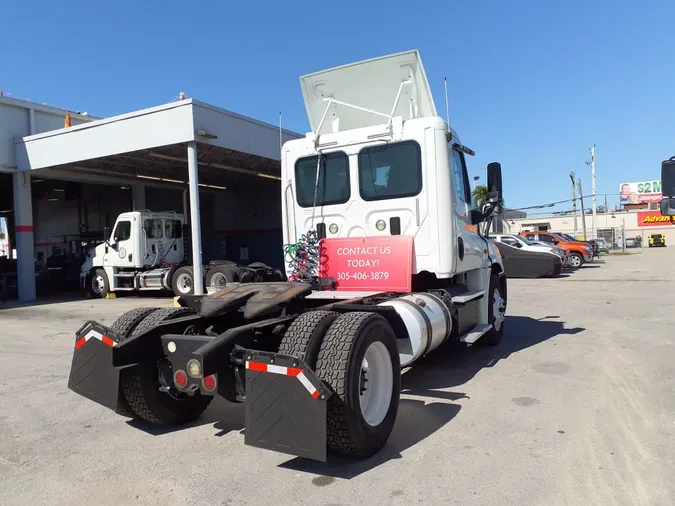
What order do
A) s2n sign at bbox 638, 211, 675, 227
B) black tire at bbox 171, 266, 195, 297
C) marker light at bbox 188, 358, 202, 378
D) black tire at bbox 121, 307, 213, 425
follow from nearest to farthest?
marker light at bbox 188, 358, 202, 378 → black tire at bbox 121, 307, 213, 425 → black tire at bbox 171, 266, 195, 297 → s2n sign at bbox 638, 211, 675, 227

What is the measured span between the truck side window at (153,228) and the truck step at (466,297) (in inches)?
486

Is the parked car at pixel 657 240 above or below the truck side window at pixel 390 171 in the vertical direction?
below

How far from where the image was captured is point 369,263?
20.0ft

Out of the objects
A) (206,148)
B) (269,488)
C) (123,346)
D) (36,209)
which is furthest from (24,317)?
(36,209)

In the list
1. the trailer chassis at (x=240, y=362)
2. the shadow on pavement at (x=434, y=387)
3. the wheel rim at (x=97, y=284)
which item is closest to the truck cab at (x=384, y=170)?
the shadow on pavement at (x=434, y=387)

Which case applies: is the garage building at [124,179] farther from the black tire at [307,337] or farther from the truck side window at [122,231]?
the black tire at [307,337]

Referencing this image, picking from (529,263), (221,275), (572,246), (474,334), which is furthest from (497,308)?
(572,246)

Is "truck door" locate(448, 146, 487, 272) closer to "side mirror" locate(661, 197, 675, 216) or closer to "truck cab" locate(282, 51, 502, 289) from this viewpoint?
"truck cab" locate(282, 51, 502, 289)

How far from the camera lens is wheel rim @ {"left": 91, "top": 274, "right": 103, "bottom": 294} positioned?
17453 mm

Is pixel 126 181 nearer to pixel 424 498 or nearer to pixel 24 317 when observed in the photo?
pixel 24 317

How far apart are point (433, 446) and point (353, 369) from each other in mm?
1044

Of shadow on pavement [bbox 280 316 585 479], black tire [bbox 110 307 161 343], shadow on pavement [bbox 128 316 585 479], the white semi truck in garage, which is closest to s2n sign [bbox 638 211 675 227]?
the white semi truck in garage

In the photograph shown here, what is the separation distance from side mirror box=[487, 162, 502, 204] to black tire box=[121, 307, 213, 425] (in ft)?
13.3

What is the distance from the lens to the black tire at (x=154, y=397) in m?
4.11
